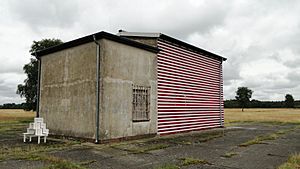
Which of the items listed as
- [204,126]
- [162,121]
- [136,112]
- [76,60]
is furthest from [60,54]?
→ [204,126]

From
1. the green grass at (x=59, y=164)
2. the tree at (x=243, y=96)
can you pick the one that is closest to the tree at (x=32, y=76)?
the green grass at (x=59, y=164)

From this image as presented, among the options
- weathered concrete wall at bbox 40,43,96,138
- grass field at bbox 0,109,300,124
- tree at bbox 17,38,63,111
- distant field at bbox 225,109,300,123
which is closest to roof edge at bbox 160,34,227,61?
weathered concrete wall at bbox 40,43,96,138

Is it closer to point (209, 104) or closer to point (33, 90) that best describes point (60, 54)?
point (209, 104)

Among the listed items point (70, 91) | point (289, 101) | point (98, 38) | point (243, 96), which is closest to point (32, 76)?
point (70, 91)

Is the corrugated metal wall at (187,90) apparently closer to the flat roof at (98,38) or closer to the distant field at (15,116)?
the flat roof at (98,38)

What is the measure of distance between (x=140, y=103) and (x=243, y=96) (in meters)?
70.9

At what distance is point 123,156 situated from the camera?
6.46 metres

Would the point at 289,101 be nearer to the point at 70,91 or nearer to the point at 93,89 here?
the point at 70,91

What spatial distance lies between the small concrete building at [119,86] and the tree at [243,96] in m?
66.2

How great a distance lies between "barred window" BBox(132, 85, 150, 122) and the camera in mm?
9742

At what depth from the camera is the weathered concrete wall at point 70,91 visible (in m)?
8.93

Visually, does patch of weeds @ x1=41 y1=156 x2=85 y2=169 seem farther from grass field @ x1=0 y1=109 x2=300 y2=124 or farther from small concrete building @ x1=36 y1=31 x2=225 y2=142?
grass field @ x1=0 y1=109 x2=300 y2=124

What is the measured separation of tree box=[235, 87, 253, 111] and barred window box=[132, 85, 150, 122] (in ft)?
229

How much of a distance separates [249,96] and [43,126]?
74.5m
